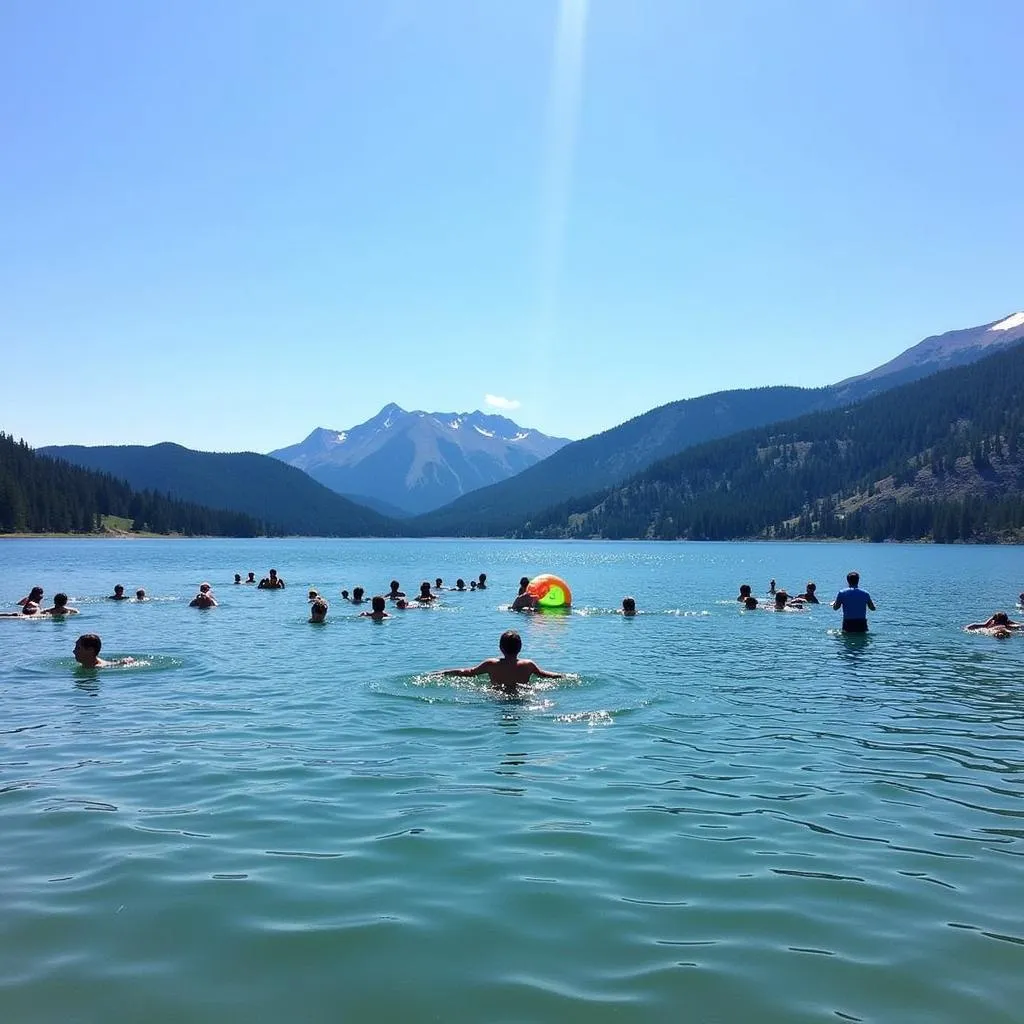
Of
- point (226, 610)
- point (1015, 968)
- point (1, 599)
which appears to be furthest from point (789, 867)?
point (1, 599)

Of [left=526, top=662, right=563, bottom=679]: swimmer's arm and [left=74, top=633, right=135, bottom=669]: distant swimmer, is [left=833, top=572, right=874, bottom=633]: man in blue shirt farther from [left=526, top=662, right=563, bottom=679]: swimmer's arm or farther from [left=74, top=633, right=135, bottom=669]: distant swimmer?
[left=74, top=633, right=135, bottom=669]: distant swimmer

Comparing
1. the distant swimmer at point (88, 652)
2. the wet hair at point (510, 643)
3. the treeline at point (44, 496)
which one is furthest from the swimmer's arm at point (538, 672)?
the treeline at point (44, 496)

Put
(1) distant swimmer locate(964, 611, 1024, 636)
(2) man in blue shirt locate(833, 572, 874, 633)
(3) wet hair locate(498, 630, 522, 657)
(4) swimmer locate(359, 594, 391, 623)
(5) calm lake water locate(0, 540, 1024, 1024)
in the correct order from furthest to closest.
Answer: (4) swimmer locate(359, 594, 391, 623), (2) man in blue shirt locate(833, 572, 874, 633), (1) distant swimmer locate(964, 611, 1024, 636), (3) wet hair locate(498, 630, 522, 657), (5) calm lake water locate(0, 540, 1024, 1024)

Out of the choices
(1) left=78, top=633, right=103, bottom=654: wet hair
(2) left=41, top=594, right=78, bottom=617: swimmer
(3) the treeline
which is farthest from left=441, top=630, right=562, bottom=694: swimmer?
(3) the treeline

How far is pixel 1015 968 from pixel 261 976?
600 centimetres

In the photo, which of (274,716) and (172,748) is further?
(274,716)

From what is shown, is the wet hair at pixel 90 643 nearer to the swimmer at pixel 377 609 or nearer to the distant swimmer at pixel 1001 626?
the swimmer at pixel 377 609

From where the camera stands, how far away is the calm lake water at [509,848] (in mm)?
6654

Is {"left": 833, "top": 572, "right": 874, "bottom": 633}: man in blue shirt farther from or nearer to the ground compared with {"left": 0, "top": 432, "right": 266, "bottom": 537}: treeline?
nearer to the ground

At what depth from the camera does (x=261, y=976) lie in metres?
A: 6.76

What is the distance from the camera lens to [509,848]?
9.60 m

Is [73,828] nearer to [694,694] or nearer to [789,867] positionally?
[789,867]

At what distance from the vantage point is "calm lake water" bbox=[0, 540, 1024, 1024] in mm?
6654

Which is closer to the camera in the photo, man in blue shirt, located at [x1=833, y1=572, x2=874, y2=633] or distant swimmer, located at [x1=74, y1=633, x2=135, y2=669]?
distant swimmer, located at [x1=74, y1=633, x2=135, y2=669]
